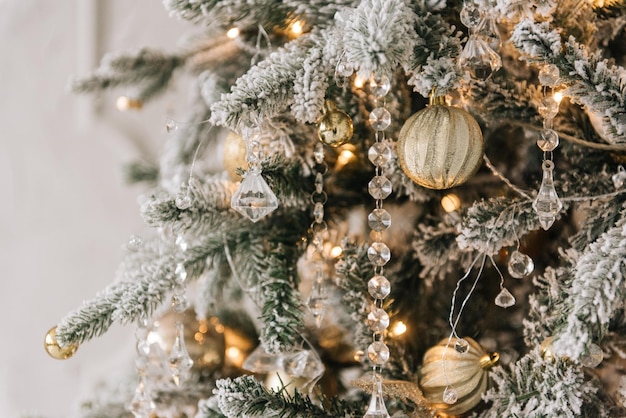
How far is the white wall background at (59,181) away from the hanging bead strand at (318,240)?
71 centimetres

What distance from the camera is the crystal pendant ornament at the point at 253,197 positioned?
473 mm

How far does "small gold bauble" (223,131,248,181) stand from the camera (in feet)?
1.93

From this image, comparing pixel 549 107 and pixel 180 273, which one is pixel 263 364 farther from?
pixel 549 107

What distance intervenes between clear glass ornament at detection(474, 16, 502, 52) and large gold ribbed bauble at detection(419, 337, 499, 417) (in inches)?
9.2

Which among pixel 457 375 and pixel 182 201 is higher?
pixel 182 201

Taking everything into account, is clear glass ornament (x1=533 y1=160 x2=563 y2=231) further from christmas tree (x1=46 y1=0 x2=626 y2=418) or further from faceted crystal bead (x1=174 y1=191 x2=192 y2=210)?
faceted crystal bead (x1=174 y1=191 x2=192 y2=210)

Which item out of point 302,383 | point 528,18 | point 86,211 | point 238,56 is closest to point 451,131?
point 528,18

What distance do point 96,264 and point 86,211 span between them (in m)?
0.10

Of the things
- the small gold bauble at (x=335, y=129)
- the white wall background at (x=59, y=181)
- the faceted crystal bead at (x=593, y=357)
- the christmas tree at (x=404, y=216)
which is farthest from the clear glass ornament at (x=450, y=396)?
the white wall background at (x=59, y=181)

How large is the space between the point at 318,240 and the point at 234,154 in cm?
11

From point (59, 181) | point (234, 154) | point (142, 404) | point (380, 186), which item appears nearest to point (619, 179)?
point (380, 186)

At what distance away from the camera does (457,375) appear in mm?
528

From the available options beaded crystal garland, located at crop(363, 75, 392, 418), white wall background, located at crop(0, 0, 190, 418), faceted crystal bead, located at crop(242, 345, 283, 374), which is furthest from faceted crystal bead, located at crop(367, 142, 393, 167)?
white wall background, located at crop(0, 0, 190, 418)

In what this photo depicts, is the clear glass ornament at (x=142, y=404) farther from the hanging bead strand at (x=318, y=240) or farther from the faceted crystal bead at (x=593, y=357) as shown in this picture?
the faceted crystal bead at (x=593, y=357)
